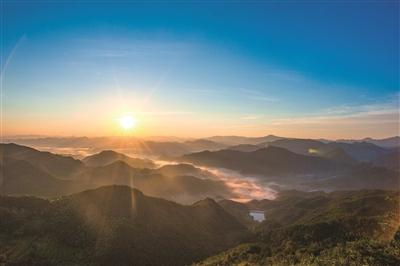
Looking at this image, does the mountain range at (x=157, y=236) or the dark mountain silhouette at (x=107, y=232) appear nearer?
the mountain range at (x=157, y=236)

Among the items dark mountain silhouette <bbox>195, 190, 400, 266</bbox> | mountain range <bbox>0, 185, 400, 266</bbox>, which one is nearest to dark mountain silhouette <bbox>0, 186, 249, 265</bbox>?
mountain range <bbox>0, 185, 400, 266</bbox>

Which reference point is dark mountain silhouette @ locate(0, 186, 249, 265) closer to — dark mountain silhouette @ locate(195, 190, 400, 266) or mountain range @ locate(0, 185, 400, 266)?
mountain range @ locate(0, 185, 400, 266)

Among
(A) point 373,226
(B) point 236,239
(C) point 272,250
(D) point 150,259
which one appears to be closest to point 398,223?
(A) point 373,226

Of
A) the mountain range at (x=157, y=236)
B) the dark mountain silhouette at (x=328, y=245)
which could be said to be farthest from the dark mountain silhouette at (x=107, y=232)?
the dark mountain silhouette at (x=328, y=245)

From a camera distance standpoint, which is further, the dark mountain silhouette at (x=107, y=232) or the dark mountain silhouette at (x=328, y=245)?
the dark mountain silhouette at (x=107, y=232)

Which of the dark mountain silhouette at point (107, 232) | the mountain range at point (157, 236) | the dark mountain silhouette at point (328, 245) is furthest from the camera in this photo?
the dark mountain silhouette at point (107, 232)

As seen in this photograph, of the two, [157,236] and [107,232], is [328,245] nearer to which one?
[157,236]

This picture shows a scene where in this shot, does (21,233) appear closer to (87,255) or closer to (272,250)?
(87,255)

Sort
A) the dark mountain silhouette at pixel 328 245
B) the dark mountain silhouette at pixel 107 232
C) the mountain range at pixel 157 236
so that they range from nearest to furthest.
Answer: the dark mountain silhouette at pixel 328 245, the mountain range at pixel 157 236, the dark mountain silhouette at pixel 107 232

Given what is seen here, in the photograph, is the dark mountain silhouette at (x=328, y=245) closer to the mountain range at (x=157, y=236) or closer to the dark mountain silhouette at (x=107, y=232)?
the mountain range at (x=157, y=236)
